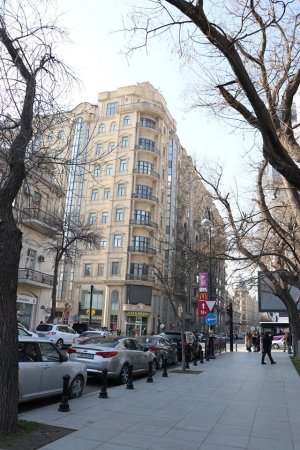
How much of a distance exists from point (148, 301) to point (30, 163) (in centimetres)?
5391

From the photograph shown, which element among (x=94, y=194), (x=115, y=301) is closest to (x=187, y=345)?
(x=115, y=301)

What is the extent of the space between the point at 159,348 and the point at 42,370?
34.3 ft

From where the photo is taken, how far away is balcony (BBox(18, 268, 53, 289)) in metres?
31.7

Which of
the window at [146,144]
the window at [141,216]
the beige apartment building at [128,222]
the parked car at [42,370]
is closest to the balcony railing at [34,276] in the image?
the beige apartment building at [128,222]

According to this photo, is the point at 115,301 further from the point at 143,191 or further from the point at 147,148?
the point at 147,148

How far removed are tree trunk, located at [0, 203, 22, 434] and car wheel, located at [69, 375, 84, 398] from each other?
3506mm

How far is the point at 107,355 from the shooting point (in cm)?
1277

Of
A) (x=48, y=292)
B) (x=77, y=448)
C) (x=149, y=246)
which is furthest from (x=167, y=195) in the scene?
(x=77, y=448)

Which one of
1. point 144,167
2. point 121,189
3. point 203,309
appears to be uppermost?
point 144,167

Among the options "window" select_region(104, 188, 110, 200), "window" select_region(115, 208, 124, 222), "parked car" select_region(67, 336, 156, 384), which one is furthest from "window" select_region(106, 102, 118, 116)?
"parked car" select_region(67, 336, 156, 384)

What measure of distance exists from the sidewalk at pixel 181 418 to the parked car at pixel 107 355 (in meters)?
0.88

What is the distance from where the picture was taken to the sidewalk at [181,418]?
21.5ft

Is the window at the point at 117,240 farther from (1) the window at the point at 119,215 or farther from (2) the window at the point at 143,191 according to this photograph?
(2) the window at the point at 143,191

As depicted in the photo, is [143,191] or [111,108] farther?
[111,108]
